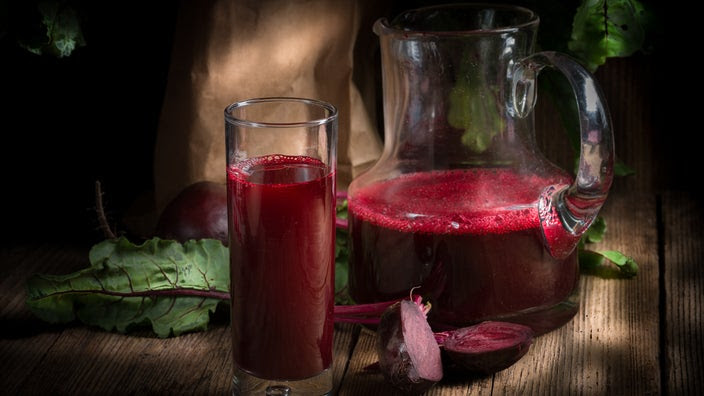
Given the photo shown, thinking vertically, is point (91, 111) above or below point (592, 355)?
above

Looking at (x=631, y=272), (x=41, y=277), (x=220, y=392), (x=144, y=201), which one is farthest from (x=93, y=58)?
(x=631, y=272)

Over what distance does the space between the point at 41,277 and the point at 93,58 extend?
651mm

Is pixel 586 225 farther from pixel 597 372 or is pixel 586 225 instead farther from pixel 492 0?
pixel 492 0

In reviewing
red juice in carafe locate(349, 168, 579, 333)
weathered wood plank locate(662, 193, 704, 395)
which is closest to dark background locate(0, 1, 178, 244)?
red juice in carafe locate(349, 168, 579, 333)

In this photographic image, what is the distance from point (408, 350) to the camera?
109 cm

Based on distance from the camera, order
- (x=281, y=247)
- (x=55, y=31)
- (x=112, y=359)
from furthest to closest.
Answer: (x=55, y=31)
(x=112, y=359)
(x=281, y=247)

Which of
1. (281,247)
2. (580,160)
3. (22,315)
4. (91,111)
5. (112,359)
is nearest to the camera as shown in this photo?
(281,247)

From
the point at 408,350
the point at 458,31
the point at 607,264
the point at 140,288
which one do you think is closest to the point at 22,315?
the point at 140,288

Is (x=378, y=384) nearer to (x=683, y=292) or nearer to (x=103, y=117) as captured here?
(x=683, y=292)

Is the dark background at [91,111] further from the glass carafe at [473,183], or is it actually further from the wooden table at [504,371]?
the glass carafe at [473,183]

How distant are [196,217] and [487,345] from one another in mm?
487

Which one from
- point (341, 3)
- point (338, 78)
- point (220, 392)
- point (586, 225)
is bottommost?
point (220, 392)

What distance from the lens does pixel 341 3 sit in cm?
152

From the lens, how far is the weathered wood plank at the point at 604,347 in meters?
1.16
